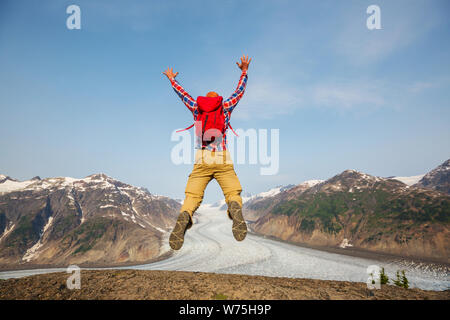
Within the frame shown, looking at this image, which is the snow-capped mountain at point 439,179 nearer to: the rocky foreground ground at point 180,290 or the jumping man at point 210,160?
the rocky foreground ground at point 180,290

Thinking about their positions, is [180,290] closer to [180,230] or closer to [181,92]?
[180,230]

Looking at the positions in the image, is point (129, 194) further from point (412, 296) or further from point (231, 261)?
point (412, 296)

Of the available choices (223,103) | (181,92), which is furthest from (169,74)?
(223,103)

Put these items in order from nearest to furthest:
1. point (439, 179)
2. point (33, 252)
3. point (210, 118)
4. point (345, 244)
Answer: point (210, 118) < point (345, 244) < point (33, 252) < point (439, 179)
